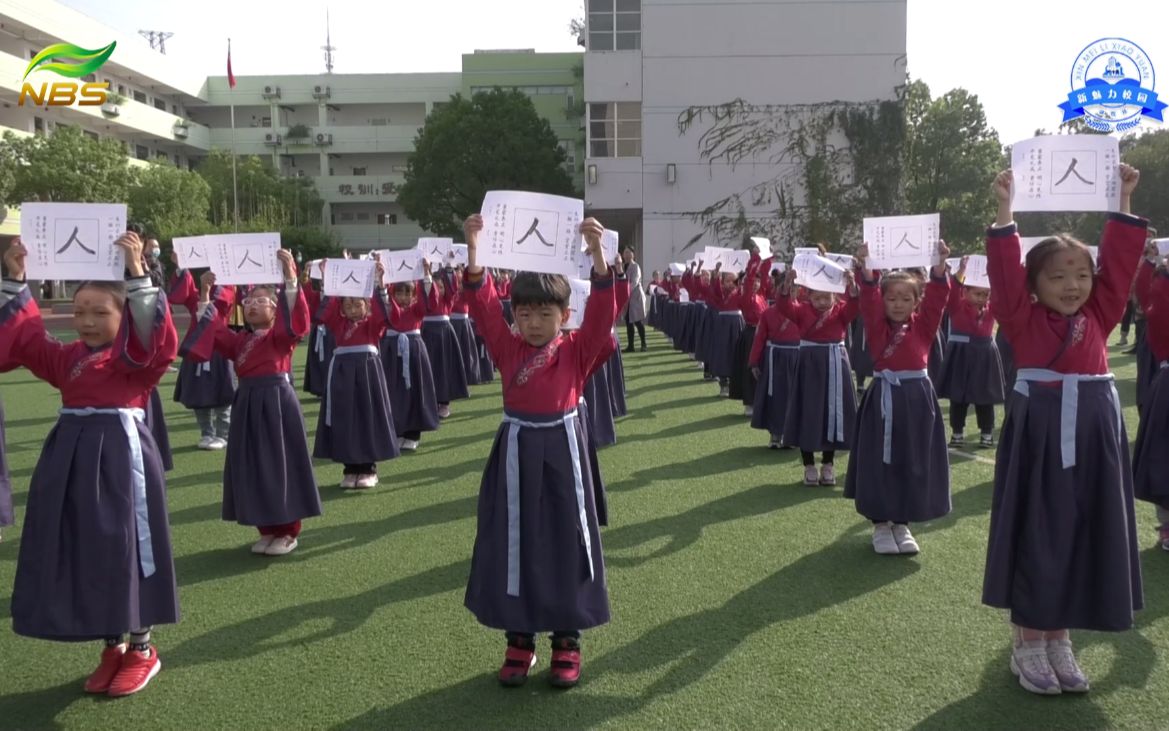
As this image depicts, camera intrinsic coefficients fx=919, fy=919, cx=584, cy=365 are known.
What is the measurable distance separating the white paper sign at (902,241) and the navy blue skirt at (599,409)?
3059mm

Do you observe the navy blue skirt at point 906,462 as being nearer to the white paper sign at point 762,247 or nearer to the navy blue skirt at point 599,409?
the navy blue skirt at point 599,409

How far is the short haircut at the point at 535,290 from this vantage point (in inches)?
142

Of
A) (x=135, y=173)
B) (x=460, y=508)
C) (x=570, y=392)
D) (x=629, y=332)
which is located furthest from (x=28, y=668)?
(x=135, y=173)

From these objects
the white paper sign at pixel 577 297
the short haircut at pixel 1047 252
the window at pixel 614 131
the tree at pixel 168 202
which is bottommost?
the white paper sign at pixel 577 297

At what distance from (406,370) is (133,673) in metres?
4.92

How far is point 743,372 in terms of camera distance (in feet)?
34.4

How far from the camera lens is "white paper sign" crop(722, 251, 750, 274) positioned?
1091 centimetres

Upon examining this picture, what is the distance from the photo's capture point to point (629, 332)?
19.3 meters

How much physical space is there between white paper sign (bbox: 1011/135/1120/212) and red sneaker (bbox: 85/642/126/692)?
393 centimetres

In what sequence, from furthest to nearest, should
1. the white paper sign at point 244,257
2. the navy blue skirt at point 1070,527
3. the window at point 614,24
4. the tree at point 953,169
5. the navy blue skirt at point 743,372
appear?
1. the tree at point 953,169
2. the window at point 614,24
3. the navy blue skirt at point 743,372
4. the white paper sign at point 244,257
5. the navy blue skirt at point 1070,527

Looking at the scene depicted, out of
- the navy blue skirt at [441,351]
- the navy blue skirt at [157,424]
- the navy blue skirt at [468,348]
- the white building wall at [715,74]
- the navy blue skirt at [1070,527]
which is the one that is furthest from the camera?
Answer: the white building wall at [715,74]

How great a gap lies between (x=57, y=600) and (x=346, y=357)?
12.4ft

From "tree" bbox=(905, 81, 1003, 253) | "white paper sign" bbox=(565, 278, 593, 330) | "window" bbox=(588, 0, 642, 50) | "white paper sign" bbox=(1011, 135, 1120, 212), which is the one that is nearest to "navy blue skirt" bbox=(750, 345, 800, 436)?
"white paper sign" bbox=(565, 278, 593, 330)
